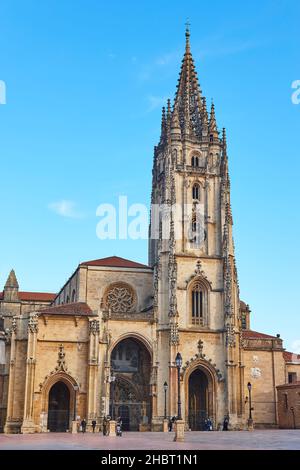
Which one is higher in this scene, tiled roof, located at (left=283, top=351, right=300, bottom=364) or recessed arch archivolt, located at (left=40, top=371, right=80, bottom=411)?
tiled roof, located at (left=283, top=351, right=300, bottom=364)

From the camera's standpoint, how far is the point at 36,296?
80.4m

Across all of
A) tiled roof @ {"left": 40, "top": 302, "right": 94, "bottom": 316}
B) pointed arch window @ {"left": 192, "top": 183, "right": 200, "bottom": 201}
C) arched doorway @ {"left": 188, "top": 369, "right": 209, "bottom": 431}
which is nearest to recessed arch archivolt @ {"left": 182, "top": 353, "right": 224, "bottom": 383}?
arched doorway @ {"left": 188, "top": 369, "right": 209, "bottom": 431}

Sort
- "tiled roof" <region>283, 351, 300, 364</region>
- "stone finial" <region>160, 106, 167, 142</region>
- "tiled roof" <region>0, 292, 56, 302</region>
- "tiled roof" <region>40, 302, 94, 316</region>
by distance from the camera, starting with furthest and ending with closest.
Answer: "tiled roof" <region>0, 292, 56, 302</region> → "tiled roof" <region>283, 351, 300, 364</region> → "stone finial" <region>160, 106, 167, 142</region> → "tiled roof" <region>40, 302, 94, 316</region>

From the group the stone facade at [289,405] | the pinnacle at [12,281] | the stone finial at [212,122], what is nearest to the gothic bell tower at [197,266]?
the stone finial at [212,122]

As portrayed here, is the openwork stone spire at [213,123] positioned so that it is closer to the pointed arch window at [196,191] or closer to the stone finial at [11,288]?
the pointed arch window at [196,191]

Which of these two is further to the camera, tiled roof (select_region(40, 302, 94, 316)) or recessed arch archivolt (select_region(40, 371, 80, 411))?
tiled roof (select_region(40, 302, 94, 316))

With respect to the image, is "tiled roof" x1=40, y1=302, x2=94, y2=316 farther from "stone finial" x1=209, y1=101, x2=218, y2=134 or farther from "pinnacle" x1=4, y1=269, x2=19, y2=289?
"pinnacle" x1=4, y1=269, x2=19, y2=289

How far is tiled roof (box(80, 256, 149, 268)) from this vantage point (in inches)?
2349

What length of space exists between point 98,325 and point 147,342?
4.83 meters

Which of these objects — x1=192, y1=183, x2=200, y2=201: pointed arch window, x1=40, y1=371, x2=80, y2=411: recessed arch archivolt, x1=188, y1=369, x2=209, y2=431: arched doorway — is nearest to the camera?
x1=40, y1=371, x2=80, y2=411: recessed arch archivolt

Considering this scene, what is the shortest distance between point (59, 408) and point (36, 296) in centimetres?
2872

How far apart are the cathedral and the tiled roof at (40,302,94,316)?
130mm

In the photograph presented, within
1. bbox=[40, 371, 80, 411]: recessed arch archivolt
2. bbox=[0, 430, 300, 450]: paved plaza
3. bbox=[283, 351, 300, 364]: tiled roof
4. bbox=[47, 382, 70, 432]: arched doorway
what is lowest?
bbox=[0, 430, 300, 450]: paved plaza

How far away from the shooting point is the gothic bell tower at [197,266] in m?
54.7
